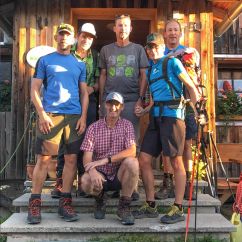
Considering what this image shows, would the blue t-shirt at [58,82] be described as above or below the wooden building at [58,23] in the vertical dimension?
below

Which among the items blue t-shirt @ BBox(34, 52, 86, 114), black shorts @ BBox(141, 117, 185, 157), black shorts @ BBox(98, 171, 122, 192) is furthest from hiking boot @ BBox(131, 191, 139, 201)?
blue t-shirt @ BBox(34, 52, 86, 114)

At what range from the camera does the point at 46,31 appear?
275 inches

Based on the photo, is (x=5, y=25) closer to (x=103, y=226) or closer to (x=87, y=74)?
(x=87, y=74)

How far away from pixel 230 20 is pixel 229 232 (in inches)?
187

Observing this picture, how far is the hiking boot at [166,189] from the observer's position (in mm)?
4871

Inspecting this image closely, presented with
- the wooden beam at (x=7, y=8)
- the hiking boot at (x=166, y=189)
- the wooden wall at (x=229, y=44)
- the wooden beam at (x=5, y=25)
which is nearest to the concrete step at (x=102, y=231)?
the hiking boot at (x=166, y=189)

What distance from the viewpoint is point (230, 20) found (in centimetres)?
784

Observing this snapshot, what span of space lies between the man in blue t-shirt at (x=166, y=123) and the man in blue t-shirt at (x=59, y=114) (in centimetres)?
72

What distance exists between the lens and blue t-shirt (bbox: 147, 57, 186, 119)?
4.17 m

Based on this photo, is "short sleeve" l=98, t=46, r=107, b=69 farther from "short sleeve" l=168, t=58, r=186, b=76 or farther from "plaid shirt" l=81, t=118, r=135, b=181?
"short sleeve" l=168, t=58, r=186, b=76

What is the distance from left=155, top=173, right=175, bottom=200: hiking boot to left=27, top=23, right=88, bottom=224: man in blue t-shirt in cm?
108

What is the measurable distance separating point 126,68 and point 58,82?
0.90 metres

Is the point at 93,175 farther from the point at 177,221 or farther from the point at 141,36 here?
the point at 141,36

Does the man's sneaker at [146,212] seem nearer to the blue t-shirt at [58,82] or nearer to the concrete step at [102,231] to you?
the concrete step at [102,231]
